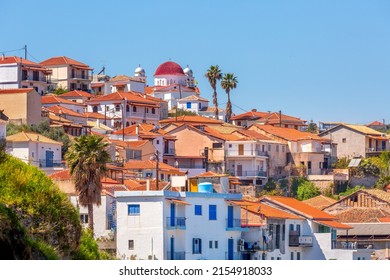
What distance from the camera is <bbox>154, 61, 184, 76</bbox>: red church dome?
A: 122000 millimetres

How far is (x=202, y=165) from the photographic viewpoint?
271 ft

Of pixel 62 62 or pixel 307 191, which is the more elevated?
pixel 62 62

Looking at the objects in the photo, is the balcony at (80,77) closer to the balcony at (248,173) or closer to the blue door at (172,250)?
the balcony at (248,173)

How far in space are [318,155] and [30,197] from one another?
63904 mm

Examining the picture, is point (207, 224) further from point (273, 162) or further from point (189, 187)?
point (273, 162)

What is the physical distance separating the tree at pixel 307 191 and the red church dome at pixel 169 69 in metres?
43.3

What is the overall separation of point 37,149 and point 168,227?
2404 cm

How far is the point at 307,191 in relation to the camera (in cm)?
7844

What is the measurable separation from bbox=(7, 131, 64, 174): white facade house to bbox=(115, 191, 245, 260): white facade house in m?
18.4

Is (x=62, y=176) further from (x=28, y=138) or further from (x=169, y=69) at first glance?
(x=169, y=69)

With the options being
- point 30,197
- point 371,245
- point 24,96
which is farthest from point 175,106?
point 30,197

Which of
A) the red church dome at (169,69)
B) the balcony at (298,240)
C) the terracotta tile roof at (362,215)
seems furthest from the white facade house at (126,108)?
the balcony at (298,240)

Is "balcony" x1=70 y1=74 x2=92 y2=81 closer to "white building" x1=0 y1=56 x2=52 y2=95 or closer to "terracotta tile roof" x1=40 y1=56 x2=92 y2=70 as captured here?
"terracotta tile roof" x1=40 y1=56 x2=92 y2=70

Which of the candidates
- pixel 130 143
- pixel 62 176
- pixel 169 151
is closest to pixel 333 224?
pixel 62 176
